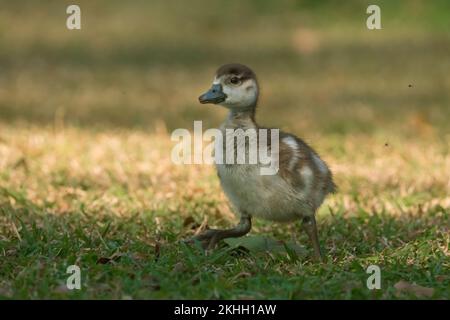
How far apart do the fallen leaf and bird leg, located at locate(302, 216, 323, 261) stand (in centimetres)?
55

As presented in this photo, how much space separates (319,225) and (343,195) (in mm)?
746

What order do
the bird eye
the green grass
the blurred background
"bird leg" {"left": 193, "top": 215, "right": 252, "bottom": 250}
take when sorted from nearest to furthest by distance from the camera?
the green grass, "bird leg" {"left": 193, "top": 215, "right": 252, "bottom": 250}, the bird eye, the blurred background

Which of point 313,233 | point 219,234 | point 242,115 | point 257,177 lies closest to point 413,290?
point 313,233

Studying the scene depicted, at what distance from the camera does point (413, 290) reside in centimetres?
375

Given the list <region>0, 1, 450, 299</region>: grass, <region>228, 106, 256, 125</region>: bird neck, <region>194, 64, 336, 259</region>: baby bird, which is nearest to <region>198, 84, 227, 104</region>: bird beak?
<region>194, 64, 336, 259</region>: baby bird

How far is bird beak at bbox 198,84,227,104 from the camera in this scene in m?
4.50

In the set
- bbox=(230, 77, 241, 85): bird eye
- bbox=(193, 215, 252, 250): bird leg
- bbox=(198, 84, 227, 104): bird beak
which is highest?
bbox=(230, 77, 241, 85): bird eye

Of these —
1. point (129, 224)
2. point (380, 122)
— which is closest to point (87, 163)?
point (129, 224)

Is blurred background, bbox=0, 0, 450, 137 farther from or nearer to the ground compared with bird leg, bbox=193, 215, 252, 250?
farther from the ground

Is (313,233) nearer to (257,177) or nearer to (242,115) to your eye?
(257,177)

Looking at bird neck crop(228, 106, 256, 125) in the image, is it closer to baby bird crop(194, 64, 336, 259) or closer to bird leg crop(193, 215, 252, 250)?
baby bird crop(194, 64, 336, 259)

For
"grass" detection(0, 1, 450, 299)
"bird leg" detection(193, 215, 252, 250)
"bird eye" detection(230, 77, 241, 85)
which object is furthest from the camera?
"bird eye" detection(230, 77, 241, 85)

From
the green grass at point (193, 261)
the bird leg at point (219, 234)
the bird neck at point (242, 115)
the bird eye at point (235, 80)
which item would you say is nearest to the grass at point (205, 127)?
the green grass at point (193, 261)

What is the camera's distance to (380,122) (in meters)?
8.44
